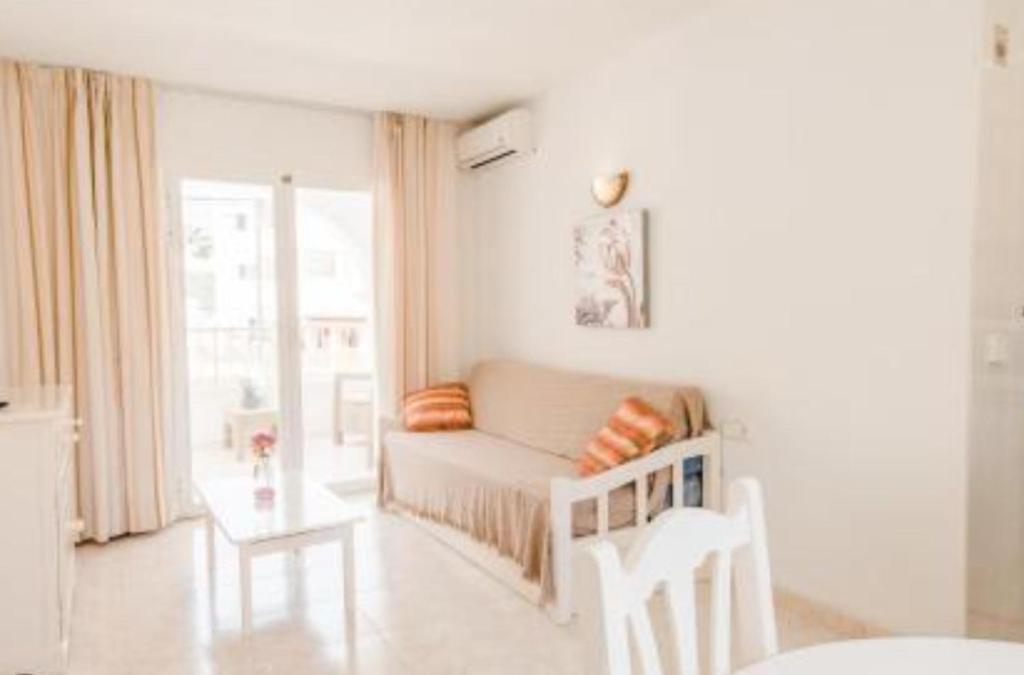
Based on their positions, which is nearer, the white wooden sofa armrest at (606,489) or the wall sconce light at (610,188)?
the white wooden sofa armrest at (606,489)

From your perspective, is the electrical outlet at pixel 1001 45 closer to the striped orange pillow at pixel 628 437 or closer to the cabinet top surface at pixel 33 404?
the striped orange pillow at pixel 628 437

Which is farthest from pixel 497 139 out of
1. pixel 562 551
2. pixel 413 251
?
pixel 562 551

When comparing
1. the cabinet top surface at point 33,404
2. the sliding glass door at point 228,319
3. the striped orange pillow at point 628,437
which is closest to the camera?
the cabinet top surface at point 33,404

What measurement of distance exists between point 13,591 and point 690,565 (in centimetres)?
214

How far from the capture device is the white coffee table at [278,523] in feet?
7.87

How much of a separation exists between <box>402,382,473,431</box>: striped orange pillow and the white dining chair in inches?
119

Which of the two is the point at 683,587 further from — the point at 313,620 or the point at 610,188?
the point at 610,188

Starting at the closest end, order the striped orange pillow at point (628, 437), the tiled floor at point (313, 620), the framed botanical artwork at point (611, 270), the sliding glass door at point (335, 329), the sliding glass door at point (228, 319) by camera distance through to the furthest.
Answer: the tiled floor at point (313, 620) → the striped orange pillow at point (628, 437) → the framed botanical artwork at point (611, 270) → the sliding glass door at point (228, 319) → the sliding glass door at point (335, 329)

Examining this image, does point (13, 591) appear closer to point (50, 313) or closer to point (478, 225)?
point (50, 313)

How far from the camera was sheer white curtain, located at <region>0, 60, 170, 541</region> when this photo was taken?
338 cm

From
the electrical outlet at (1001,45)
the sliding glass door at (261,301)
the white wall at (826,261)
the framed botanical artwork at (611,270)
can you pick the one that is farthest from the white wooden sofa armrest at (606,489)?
the sliding glass door at (261,301)

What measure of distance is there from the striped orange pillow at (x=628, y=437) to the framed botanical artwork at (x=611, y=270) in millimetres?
548

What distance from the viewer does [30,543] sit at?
2.19m

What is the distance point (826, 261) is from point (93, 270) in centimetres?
333
